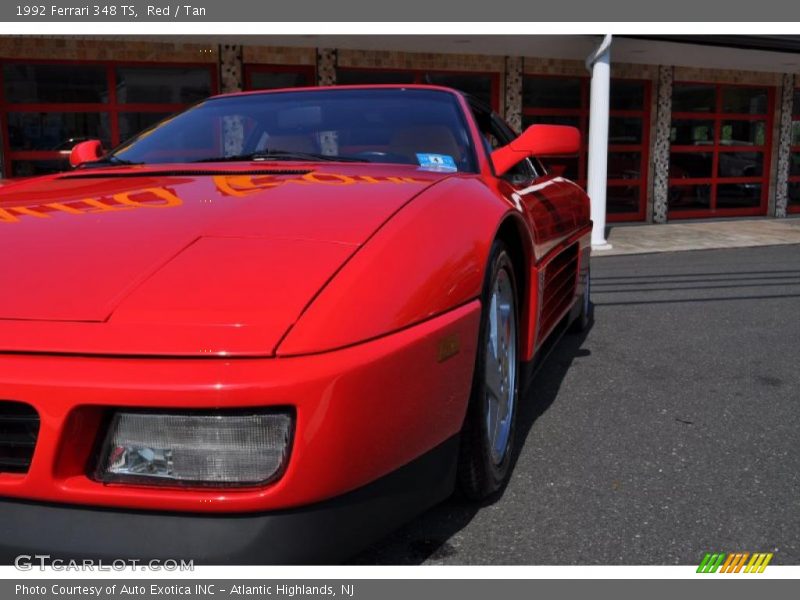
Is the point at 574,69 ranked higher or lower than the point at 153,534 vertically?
higher

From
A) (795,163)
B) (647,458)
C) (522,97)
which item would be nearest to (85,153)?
(647,458)

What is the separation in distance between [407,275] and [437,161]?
3.37 feet

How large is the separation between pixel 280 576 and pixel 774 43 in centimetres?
1227

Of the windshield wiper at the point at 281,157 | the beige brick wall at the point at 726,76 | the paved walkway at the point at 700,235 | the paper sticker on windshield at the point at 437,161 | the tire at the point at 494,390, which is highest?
the beige brick wall at the point at 726,76

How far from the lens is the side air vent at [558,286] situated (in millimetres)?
2928

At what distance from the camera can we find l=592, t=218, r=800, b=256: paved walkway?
396 inches

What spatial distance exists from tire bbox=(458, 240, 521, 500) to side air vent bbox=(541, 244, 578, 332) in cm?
45

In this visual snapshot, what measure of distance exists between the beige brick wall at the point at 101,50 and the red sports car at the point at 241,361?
8740 mm

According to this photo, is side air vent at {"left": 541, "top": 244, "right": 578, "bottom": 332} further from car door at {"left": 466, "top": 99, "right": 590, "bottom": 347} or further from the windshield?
the windshield

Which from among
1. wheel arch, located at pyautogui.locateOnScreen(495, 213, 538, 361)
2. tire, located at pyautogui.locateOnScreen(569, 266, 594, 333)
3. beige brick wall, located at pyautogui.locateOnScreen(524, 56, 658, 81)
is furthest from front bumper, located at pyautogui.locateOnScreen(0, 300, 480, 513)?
beige brick wall, located at pyautogui.locateOnScreen(524, 56, 658, 81)

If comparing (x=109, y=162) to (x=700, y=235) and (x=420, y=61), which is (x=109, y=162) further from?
(x=700, y=235)

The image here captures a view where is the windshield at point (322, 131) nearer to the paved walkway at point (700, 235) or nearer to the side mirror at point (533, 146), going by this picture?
the side mirror at point (533, 146)

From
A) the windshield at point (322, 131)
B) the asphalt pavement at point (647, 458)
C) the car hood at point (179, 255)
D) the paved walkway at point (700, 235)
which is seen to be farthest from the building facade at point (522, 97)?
the car hood at point (179, 255)

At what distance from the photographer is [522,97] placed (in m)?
12.2
